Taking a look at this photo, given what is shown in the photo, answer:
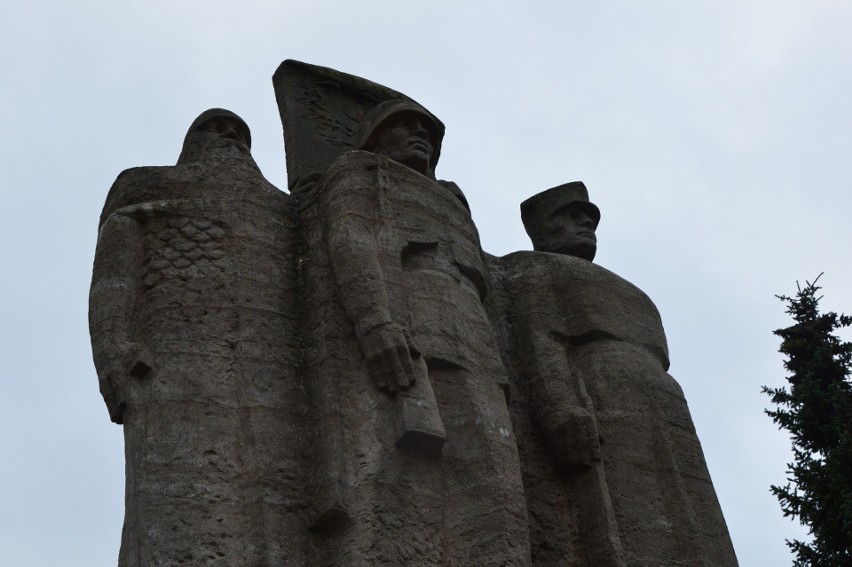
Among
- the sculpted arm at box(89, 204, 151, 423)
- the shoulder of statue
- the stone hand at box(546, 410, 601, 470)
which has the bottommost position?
the stone hand at box(546, 410, 601, 470)

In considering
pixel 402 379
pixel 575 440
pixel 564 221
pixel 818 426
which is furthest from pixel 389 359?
pixel 818 426

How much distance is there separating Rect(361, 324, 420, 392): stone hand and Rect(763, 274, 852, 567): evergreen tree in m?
7.82

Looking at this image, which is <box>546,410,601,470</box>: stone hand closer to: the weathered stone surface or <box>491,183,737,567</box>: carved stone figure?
<box>491,183,737,567</box>: carved stone figure

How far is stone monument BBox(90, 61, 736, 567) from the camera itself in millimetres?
7840

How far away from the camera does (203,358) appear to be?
8281 millimetres

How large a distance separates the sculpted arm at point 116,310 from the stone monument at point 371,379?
1cm

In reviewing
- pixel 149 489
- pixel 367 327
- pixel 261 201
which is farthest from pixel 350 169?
pixel 149 489

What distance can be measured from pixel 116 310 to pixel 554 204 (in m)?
4.37

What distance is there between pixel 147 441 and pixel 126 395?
1.27 ft

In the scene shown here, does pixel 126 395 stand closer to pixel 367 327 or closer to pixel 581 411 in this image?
pixel 367 327

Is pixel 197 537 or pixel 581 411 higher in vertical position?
pixel 581 411

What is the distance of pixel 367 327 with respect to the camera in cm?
835

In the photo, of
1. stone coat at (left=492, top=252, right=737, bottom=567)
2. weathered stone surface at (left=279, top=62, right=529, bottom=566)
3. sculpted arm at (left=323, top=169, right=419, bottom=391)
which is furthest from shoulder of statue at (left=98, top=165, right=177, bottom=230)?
stone coat at (left=492, top=252, right=737, bottom=567)

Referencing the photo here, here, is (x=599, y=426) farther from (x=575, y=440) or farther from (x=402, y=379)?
(x=402, y=379)
